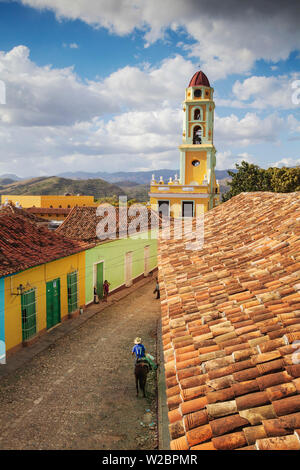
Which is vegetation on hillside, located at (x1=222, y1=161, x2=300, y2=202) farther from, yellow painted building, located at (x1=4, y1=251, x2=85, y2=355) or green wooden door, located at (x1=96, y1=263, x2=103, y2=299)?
yellow painted building, located at (x1=4, y1=251, x2=85, y2=355)

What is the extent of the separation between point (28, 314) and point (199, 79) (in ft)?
88.8

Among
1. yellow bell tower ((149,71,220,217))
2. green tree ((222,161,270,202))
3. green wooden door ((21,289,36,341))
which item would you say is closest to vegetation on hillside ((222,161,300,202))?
green tree ((222,161,270,202))

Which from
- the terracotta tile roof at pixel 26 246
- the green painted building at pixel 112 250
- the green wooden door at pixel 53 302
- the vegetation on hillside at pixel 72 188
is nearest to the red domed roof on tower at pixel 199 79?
the green painted building at pixel 112 250

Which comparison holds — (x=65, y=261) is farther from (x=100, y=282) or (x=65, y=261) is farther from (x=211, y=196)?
(x=211, y=196)

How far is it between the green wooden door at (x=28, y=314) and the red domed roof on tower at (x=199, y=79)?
26.1m

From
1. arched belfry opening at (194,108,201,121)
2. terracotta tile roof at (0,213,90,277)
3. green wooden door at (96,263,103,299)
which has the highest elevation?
arched belfry opening at (194,108,201,121)

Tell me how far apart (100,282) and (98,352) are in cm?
604

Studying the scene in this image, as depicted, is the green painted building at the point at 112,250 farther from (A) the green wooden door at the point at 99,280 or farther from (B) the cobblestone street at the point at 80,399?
(B) the cobblestone street at the point at 80,399

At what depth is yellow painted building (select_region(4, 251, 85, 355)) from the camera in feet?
32.1

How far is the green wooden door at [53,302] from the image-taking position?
1171 cm

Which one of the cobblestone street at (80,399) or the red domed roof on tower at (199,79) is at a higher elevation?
the red domed roof on tower at (199,79)

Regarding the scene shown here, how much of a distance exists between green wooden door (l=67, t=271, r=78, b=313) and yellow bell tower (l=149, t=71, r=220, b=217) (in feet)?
54.0

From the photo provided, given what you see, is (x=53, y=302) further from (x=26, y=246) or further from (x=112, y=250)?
(x=112, y=250)

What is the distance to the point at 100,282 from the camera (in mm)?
16156
